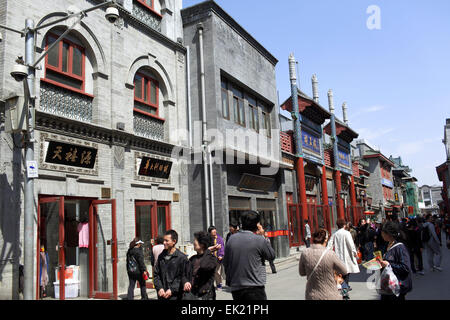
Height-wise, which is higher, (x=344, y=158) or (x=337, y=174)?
(x=344, y=158)

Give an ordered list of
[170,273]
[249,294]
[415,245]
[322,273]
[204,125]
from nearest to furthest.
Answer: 1. [322,273]
2. [249,294]
3. [170,273]
4. [415,245]
5. [204,125]

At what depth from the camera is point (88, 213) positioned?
11.4 meters

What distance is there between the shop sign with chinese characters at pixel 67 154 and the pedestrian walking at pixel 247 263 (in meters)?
6.57

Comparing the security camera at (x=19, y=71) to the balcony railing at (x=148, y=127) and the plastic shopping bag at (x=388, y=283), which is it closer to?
the balcony railing at (x=148, y=127)

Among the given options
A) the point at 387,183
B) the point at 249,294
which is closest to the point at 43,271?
the point at 249,294

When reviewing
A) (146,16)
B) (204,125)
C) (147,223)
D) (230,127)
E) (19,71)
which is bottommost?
(147,223)

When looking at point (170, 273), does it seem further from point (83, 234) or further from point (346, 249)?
point (83, 234)

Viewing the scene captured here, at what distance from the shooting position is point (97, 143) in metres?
11.4

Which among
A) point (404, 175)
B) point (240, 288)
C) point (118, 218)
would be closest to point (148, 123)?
point (118, 218)

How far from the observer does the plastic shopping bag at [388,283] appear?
5.05 m

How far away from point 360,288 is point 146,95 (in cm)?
940

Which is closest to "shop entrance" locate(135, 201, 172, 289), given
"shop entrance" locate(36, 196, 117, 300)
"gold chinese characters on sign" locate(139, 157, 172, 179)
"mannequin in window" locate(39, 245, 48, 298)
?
"gold chinese characters on sign" locate(139, 157, 172, 179)

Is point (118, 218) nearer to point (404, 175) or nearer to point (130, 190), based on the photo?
point (130, 190)
